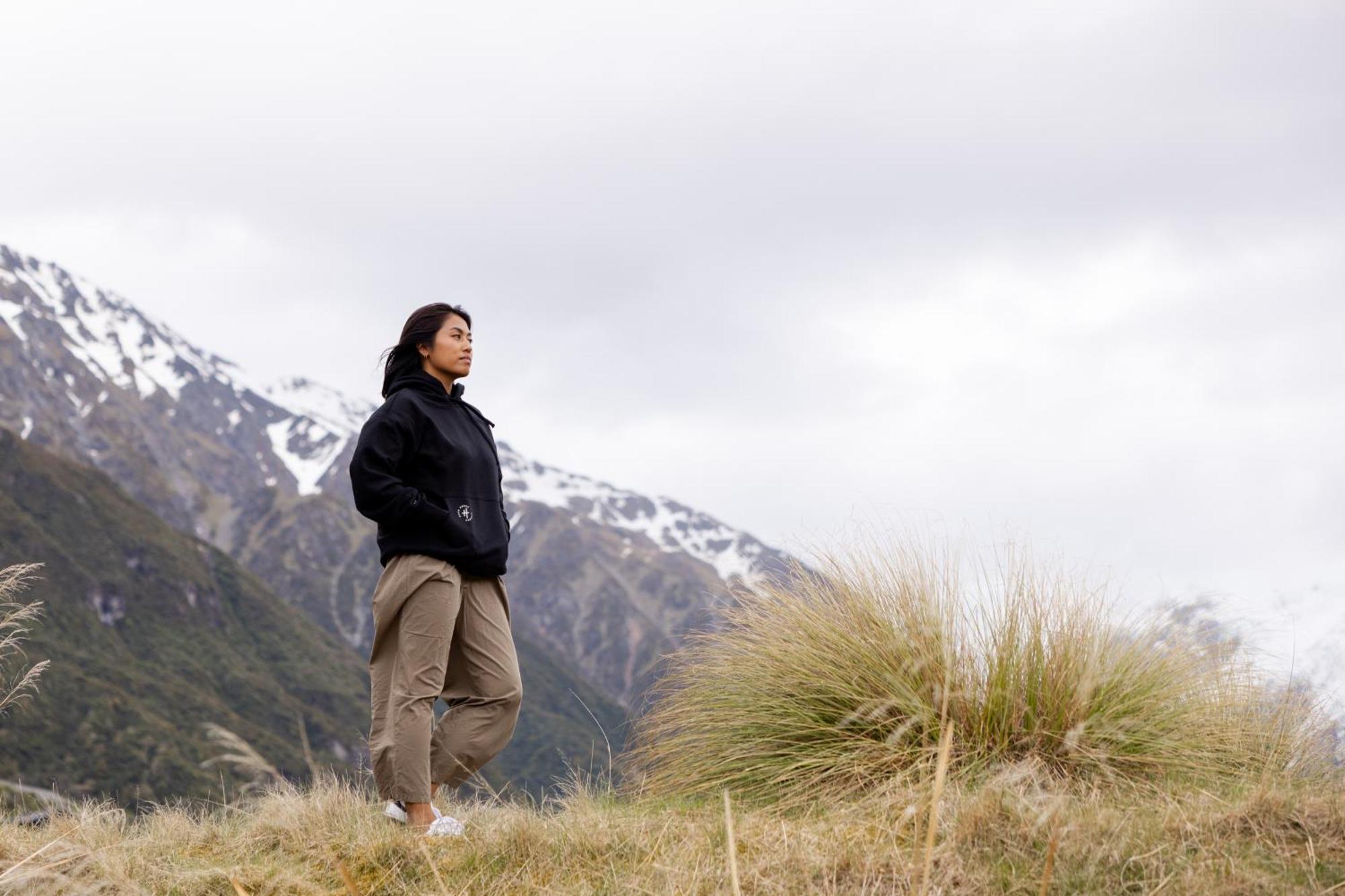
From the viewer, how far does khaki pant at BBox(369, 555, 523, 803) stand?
199 inches

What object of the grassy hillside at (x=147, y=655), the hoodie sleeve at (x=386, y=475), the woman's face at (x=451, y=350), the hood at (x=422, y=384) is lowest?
the grassy hillside at (x=147, y=655)

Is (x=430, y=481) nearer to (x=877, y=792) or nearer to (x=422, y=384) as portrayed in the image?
(x=422, y=384)

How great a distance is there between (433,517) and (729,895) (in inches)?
94.0

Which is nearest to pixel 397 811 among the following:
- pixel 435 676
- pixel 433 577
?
pixel 435 676

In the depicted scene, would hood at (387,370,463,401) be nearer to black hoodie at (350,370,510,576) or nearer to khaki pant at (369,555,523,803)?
black hoodie at (350,370,510,576)

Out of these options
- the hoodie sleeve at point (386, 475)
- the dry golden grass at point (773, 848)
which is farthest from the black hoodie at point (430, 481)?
the dry golden grass at point (773, 848)

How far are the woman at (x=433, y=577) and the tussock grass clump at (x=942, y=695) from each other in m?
1.03

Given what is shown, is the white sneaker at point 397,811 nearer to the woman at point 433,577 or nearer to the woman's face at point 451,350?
the woman at point 433,577

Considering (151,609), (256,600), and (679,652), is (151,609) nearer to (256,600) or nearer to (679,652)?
(256,600)

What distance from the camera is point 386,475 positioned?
202 inches

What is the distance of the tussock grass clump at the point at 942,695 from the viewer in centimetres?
483

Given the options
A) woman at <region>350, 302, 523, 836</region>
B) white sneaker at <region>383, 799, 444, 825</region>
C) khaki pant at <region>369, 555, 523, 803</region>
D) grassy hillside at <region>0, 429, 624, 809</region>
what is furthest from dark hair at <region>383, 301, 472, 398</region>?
grassy hillside at <region>0, 429, 624, 809</region>

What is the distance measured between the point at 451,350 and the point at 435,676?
1591 mm

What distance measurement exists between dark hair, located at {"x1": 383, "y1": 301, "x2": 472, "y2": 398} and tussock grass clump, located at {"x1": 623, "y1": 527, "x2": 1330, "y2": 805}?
211 cm
